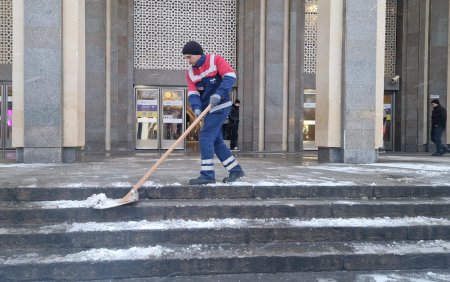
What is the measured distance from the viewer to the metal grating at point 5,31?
1496 cm

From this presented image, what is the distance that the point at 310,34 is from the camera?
16.6 m

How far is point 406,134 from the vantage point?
1656 centimetres

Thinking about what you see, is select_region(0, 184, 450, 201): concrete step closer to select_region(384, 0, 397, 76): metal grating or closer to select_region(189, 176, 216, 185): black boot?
select_region(189, 176, 216, 185): black boot

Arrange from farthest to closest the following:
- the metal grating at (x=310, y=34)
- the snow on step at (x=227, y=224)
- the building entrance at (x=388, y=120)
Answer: the building entrance at (x=388, y=120) < the metal grating at (x=310, y=34) < the snow on step at (x=227, y=224)

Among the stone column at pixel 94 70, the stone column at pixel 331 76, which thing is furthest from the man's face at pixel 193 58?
the stone column at pixel 94 70

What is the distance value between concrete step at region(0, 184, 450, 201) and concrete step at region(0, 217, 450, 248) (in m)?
0.56

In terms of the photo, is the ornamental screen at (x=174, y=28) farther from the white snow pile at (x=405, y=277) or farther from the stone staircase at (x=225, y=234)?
the white snow pile at (x=405, y=277)

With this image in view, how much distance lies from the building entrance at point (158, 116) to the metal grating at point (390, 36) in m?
8.50

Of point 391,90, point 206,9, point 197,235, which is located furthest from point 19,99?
point 391,90

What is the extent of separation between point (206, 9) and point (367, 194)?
12.2m

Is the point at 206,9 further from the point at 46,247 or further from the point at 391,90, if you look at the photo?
the point at 46,247

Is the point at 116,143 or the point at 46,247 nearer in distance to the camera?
the point at 46,247

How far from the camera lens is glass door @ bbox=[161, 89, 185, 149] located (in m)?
16.2

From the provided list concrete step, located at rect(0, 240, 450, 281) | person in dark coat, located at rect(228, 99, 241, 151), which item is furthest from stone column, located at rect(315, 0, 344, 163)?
person in dark coat, located at rect(228, 99, 241, 151)
